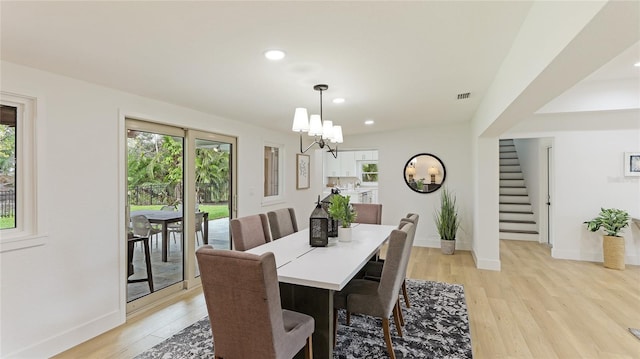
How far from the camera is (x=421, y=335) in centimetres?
266

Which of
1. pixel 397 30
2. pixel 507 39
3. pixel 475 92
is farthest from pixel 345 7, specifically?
pixel 475 92

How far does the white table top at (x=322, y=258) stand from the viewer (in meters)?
1.92

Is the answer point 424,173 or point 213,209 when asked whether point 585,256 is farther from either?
point 213,209

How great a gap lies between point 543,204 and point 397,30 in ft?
19.6

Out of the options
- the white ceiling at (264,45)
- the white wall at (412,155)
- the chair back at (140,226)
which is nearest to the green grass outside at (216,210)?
the chair back at (140,226)

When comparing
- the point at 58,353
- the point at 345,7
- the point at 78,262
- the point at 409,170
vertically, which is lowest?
the point at 58,353

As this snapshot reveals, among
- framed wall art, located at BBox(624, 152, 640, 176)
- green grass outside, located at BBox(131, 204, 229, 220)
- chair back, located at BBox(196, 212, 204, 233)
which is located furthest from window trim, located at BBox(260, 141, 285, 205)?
framed wall art, located at BBox(624, 152, 640, 176)

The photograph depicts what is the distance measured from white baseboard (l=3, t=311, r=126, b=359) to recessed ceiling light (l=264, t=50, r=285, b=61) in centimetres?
266

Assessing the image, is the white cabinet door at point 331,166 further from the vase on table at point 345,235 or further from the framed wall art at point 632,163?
the vase on table at point 345,235

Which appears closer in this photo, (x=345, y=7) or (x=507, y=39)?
(x=345, y=7)

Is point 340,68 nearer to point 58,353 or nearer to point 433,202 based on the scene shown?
point 58,353

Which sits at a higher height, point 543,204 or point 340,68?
point 340,68

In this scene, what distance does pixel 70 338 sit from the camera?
98.6 inches

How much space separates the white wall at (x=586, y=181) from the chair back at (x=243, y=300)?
510 centimetres
